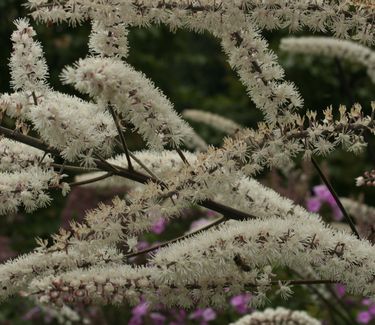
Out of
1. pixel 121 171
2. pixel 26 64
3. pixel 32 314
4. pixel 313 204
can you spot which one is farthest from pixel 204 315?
pixel 26 64

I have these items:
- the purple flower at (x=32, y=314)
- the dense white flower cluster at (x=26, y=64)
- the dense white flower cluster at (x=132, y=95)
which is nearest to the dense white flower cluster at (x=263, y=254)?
the dense white flower cluster at (x=132, y=95)

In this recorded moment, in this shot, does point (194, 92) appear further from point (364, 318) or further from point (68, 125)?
point (68, 125)

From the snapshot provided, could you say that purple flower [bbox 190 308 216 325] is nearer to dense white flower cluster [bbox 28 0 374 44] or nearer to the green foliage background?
dense white flower cluster [bbox 28 0 374 44]

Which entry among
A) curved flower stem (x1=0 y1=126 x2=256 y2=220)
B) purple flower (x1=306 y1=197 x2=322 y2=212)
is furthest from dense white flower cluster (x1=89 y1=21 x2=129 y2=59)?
purple flower (x1=306 y1=197 x2=322 y2=212)

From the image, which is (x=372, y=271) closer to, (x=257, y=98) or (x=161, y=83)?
(x=257, y=98)

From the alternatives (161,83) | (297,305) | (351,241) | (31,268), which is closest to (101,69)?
(31,268)

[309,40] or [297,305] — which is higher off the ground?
[309,40]
